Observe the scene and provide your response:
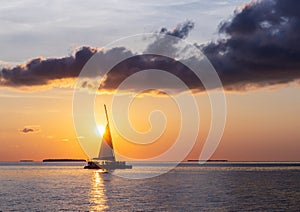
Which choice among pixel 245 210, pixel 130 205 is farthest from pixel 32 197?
pixel 245 210

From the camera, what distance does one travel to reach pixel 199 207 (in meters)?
102

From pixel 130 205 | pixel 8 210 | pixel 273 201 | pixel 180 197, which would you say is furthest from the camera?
pixel 180 197

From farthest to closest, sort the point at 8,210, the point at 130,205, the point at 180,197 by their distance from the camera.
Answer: the point at 180,197 → the point at 130,205 → the point at 8,210

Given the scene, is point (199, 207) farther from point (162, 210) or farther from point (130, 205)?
point (130, 205)

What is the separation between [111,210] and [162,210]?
31.0 ft

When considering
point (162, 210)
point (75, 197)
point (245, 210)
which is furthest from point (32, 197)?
point (245, 210)

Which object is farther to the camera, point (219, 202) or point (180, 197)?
point (180, 197)

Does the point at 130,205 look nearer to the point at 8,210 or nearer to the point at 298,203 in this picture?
the point at 8,210

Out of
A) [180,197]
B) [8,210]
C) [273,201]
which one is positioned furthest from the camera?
[180,197]

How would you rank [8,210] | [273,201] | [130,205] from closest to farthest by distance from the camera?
[8,210], [130,205], [273,201]

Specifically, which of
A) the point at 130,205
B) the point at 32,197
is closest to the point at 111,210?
the point at 130,205

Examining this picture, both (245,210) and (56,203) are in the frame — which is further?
(56,203)

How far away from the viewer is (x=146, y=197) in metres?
127

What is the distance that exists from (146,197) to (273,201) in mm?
29455
